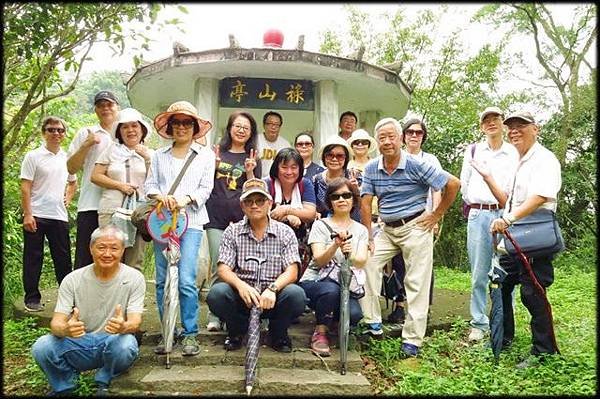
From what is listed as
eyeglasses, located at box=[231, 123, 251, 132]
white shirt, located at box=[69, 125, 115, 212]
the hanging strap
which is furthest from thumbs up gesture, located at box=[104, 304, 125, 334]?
eyeglasses, located at box=[231, 123, 251, 132]

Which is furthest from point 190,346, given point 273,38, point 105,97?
point 273,38

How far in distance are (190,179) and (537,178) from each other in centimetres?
255

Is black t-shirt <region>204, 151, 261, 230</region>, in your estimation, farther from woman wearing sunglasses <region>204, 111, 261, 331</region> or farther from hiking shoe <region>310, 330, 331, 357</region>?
hiking shoe <region>310, 330, 331, 357</region>

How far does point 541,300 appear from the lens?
3.77m

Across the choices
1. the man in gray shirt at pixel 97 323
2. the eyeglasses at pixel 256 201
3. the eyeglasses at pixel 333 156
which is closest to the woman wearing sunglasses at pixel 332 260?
the eyeglasses at pixel 333 156

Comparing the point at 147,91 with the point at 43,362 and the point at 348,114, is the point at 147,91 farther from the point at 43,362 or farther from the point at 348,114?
the point at 43,362

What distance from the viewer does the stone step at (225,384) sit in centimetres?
347

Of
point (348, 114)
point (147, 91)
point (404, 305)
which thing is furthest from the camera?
point (147, 91)

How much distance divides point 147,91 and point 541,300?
538cm

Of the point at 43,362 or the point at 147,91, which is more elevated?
the point at 147,91

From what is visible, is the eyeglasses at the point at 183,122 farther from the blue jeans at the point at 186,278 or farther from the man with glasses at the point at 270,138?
the man with glasses at the point at 270,138

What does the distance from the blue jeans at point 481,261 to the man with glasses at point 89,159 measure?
3252mm

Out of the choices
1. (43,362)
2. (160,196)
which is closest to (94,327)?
(43,362)

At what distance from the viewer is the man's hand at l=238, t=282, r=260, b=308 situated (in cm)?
365
